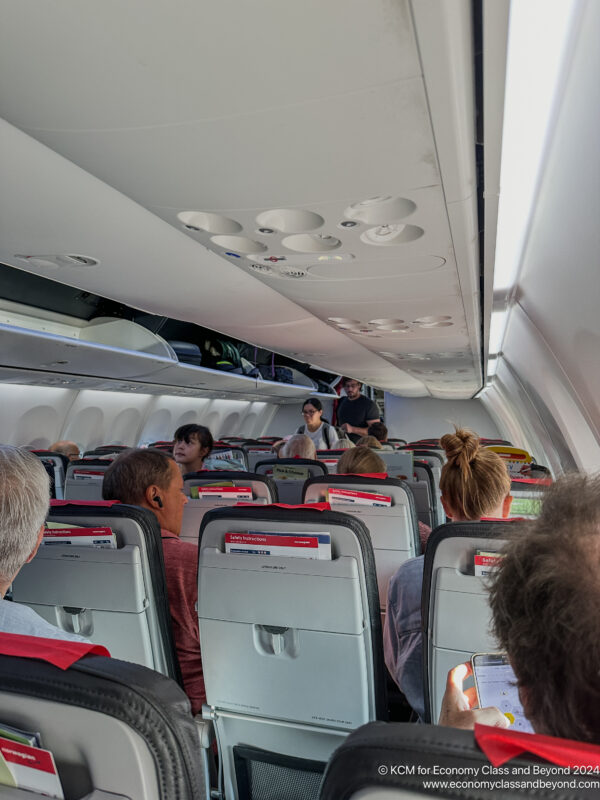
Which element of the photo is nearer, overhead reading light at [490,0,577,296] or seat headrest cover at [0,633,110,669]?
seat headrest cover at [0,633,110,669]

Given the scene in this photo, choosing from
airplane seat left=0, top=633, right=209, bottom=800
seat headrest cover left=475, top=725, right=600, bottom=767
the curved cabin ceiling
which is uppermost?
the curved cabin ceiling

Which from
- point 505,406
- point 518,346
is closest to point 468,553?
point 518,346

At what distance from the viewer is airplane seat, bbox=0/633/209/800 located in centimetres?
84

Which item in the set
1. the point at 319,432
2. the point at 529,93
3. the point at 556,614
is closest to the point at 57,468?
the point at 319,432

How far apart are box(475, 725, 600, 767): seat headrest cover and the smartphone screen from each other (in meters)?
0.52

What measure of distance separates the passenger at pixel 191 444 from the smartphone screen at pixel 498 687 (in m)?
4.83

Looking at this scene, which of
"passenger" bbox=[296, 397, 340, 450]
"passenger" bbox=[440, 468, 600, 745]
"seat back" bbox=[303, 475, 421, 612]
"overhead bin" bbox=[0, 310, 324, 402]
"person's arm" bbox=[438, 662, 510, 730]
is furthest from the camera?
"passenger" bbox=[296, 397, 340, 450]

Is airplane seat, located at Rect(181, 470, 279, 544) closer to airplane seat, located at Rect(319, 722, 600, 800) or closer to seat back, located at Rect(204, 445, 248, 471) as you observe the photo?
seat back, located at Rect(204, 445, 248, 471)

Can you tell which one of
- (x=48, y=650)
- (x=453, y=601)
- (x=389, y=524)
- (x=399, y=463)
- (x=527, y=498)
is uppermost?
(x=399, y=463)

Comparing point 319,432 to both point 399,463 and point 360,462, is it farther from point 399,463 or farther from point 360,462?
point 360,462

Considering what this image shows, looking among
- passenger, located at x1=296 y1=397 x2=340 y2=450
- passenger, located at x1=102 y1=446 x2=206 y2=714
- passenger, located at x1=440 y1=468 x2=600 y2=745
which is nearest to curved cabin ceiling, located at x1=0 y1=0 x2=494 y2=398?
passenger, located at x1=440 y1=468 x2=600 y2=745

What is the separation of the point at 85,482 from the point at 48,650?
4880mm

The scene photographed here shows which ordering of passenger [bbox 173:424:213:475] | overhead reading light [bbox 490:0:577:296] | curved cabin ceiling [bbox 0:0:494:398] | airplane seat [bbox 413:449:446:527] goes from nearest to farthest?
curved cabin ceiling [bbox 0:0:494:398], overhead reading light [bbox 490:0:577:296], airplane seat [bbox 413:449:446:527], passenger [bbox 173:424:213:475]

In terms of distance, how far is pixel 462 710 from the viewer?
3.54 feet
